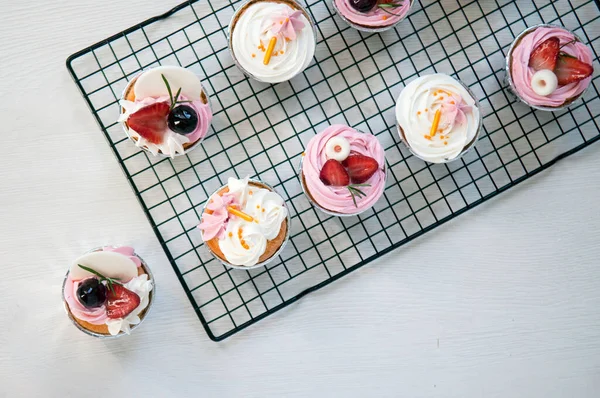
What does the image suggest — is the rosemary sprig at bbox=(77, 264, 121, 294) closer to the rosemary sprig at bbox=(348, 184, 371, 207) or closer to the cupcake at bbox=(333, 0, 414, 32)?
the rosemary sprig at bbox=(348, 184, 371, 207)

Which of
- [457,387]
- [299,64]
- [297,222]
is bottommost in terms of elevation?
[457,387]

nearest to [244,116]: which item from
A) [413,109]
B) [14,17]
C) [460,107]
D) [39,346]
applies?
[413,109]

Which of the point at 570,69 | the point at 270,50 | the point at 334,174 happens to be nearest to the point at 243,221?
the point at 334,174

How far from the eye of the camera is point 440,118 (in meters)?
2.21

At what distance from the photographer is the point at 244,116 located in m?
2.36

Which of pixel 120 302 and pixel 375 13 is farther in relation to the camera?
pixel 375 13

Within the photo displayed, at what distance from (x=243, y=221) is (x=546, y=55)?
1217 millimetres

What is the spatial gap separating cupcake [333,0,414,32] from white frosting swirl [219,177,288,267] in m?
0.69

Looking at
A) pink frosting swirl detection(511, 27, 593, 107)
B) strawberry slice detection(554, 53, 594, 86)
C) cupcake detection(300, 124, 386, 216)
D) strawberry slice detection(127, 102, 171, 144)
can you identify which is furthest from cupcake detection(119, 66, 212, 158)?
strawberry slice detection(554, 53, 594, 86)

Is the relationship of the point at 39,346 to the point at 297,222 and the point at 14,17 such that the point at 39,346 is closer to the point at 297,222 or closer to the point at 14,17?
the point at 297,222

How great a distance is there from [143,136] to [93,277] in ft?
1.67

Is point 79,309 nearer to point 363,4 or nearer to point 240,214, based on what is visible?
point 240,214

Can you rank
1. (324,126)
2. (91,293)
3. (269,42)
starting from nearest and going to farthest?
1. (91,293)
2. (269,42)
3. (324,126)

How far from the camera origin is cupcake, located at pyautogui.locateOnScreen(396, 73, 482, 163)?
223 centimetres
